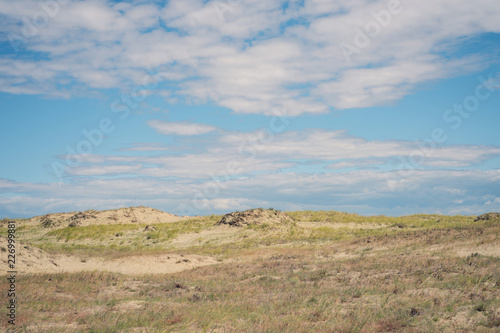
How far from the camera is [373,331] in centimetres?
942

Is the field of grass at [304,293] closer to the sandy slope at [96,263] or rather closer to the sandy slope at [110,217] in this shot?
the sandy slope at [96,263]

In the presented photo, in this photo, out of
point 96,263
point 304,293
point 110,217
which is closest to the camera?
point 304,293

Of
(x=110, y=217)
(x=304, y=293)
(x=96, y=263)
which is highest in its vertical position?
(x=110, y=217)

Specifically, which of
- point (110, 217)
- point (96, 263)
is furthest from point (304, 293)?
point (110, 217)

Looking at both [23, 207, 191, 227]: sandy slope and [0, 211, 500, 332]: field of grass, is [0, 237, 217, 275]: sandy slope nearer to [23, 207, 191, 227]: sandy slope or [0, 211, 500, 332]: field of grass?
[0, 211, 500, 332]: field of grass

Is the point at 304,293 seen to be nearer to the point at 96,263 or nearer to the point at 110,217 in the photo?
the point at 96,263

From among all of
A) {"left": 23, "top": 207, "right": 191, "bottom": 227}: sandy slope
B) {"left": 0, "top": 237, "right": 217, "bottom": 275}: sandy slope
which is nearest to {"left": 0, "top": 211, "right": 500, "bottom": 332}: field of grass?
{"left": 0, "top": 237, "right": 217, "bottom": 275}: sandy slope

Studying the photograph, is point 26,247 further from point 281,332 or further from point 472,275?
point 472,275

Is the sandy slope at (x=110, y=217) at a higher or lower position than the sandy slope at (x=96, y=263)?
higher

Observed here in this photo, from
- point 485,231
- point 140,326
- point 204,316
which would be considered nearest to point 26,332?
point 140,326

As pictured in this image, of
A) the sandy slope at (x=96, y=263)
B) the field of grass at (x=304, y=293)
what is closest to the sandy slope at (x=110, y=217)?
the sandy slope at (x=96, y=263)

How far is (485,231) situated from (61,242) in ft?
138

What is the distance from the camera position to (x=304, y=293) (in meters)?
14.1

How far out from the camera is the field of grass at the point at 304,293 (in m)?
9.86
